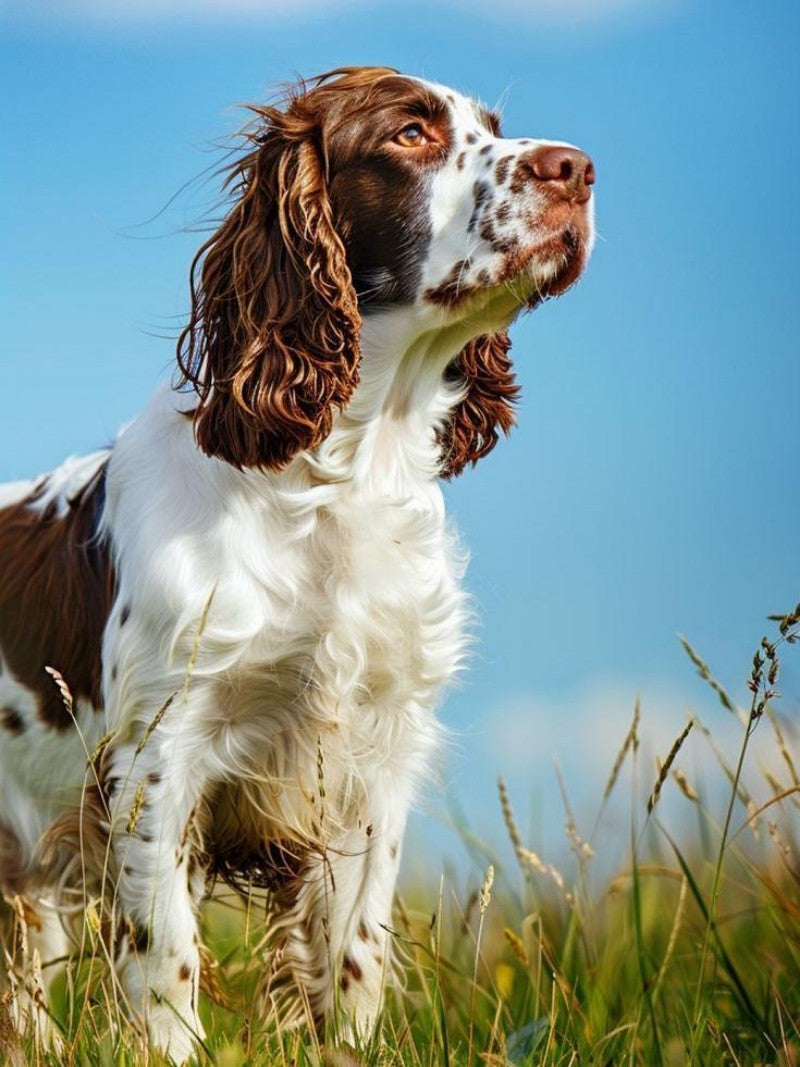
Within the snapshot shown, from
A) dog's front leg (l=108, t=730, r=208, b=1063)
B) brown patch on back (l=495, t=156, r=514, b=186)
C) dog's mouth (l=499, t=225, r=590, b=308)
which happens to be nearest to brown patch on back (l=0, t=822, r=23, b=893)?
dog's front leg (l=108, t=730, r=208, b=1063)

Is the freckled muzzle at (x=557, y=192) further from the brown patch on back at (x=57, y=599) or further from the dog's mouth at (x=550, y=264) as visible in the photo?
the brown patch on back at (x=57, y=599)

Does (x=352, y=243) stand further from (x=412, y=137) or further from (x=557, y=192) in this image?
(x=557, y=192)

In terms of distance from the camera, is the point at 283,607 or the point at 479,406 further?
the point at 479,406

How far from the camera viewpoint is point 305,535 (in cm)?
361

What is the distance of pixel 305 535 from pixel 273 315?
55 cm

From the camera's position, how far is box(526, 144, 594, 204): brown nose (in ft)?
11.1

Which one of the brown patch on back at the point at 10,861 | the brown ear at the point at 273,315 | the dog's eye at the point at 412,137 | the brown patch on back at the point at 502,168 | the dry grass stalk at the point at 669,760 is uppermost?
the dog's eye at the point at 412,137

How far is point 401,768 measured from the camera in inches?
157

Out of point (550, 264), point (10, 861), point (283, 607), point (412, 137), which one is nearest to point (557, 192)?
point (550, 264)

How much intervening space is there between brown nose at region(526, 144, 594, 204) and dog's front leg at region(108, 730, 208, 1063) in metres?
1.58

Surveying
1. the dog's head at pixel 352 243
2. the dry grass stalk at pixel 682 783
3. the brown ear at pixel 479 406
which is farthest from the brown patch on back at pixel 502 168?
the dry grass stalk at pixel 682 783

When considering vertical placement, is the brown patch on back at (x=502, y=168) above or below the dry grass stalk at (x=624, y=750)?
above

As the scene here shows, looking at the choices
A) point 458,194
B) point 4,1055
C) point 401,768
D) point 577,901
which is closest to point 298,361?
point 458,194

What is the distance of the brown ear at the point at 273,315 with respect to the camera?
138 inches
